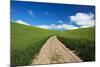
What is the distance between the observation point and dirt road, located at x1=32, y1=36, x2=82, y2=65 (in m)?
2.54

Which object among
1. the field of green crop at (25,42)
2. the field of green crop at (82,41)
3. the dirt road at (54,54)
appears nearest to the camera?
the field of green crop at (25,42)

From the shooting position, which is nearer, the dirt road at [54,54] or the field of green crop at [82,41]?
the dirt road at [54,54]

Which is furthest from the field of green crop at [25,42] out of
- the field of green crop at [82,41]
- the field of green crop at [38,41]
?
the field of green crop at [82,41]

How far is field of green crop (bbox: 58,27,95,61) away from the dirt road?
0.24ft

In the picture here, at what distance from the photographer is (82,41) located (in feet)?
9.15

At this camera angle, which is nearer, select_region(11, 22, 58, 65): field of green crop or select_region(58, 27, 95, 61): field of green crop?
select_region(11, 22, 58, 65): field of green crop

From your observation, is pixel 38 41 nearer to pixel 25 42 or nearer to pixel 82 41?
pixel 25 42

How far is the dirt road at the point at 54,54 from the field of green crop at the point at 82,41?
73mm

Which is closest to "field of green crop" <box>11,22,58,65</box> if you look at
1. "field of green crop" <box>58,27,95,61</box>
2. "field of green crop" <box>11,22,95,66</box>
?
"field of green crop" <box>11,22,95,66</box>

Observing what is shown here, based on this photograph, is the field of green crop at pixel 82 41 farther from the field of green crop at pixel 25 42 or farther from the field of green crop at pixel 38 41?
the field of green crop at pixel 25 42

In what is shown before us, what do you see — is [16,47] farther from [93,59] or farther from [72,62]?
[93,59]

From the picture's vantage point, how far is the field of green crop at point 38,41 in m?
2.43

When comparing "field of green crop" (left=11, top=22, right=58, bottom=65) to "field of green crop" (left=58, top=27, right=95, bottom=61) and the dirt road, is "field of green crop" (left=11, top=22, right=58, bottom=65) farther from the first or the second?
"field of green crop" (left=58, top=27, right=95, bottom=61)
